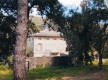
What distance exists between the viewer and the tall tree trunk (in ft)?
53.4

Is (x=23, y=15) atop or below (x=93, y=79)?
atop

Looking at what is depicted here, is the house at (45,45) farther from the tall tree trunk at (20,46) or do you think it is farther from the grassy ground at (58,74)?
the tall tree trunk at (20,46)

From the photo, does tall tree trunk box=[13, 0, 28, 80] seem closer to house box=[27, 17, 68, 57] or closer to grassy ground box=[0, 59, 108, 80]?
grassy ground box=[0, 59, 108, 80]

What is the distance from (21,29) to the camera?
54.2ft

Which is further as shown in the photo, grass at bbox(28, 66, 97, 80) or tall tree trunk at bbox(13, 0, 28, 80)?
grass at bbox(28, 66, 97, 80)

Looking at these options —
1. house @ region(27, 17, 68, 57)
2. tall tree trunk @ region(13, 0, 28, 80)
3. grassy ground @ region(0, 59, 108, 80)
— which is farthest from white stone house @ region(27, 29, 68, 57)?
tall tree trunk @ region(13, 0, 28, 80)

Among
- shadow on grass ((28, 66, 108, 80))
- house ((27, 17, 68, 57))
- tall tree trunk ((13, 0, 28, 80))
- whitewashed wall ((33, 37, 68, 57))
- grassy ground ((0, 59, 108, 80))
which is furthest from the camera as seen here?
whitewashed wall ((33, 37, 68, 57))

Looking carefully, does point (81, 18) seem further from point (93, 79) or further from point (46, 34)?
point (46, 34)

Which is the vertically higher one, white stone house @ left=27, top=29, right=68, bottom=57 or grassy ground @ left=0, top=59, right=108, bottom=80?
white stone house @ left=27, top=29, right=68, bottom=57

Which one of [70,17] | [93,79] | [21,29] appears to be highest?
[70,17]

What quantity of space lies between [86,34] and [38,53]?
96.8ft

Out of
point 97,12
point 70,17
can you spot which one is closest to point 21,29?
point 70,17

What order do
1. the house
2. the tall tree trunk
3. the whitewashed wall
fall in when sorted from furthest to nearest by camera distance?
1. the whitewashed wall
2. the house
3. the tall tree trunk

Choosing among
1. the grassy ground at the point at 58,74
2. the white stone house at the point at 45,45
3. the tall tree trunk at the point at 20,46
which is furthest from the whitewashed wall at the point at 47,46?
the tall tree trunk at the point at 20,46
